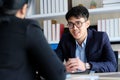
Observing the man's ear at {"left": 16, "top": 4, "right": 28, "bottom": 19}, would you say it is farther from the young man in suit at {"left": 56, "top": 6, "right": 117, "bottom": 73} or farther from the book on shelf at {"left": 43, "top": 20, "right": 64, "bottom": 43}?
the book on shelf at {"left": 43, "top": 20, "right": 64, "bottom": 43}

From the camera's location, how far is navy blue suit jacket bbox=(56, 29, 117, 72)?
1812 mm

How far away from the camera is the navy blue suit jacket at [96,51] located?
181 centimetres

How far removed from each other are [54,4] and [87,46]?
130 centimetres

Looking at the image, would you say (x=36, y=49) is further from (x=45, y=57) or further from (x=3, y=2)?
(x=3, y=2)

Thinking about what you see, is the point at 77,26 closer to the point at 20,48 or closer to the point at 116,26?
the point at 116,26

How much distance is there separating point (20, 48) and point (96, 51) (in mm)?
1235

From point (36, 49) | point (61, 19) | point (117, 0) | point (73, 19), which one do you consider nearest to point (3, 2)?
point (36, 49)

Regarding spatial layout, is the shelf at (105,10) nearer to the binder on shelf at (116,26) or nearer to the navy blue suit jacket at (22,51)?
the binder on shelf at (116,26)

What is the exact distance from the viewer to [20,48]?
81 centimetres

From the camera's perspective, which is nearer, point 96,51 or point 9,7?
point 9,7

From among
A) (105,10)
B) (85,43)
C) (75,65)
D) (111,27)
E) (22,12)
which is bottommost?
(75,65)

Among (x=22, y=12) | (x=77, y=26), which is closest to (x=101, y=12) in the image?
(x=77, y=26)

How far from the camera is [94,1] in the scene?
3.10m

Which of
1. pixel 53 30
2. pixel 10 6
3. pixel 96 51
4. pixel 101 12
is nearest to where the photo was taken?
pixel 10 6
